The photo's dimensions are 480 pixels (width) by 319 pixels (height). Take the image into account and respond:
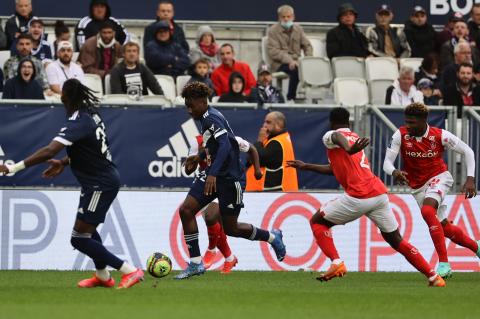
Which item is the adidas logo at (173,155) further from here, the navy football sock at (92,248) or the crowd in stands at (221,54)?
the navy football sock at (92,248)

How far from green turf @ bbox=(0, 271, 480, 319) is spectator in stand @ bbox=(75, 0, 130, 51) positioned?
6.99 meters

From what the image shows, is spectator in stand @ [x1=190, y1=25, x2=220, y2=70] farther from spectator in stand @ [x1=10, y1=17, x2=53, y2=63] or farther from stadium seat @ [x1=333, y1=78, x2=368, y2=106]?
spectator in stand @ [x1=10, y1=17, x2=53, y2=63]

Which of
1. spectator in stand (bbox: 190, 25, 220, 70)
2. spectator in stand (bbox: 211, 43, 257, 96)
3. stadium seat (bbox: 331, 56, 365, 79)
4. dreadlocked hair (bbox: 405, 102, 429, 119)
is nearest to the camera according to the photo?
dreadlocked hair (bbox: 405, 102, 429, 119)

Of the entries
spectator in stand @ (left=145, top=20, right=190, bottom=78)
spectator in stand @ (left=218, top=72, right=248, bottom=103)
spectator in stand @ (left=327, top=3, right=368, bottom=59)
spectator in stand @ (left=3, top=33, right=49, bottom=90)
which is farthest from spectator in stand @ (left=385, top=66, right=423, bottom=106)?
spectator in stand @ (left=3, top=33, right=49, bottom=90)

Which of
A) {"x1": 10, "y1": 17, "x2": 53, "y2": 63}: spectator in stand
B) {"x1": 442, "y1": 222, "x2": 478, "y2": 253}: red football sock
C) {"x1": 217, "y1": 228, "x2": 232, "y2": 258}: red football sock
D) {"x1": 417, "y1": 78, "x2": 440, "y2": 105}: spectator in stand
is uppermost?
{"x1": 10, "y1": 17, "x2": 53, "y2": 63}: spectator in stand

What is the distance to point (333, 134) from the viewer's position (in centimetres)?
1475

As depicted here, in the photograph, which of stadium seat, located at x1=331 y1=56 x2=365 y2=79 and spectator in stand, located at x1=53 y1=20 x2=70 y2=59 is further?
stadium seat, located at x1=331 y1=56 x2=365 y2=79

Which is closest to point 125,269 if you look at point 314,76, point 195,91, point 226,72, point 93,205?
point 93,205

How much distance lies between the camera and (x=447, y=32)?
80.3ft

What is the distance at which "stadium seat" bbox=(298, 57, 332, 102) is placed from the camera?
2327 centimetres

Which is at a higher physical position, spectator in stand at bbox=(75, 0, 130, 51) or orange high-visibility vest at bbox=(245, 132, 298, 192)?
spectator in stand at bbox=(75, 0, 130, 51)

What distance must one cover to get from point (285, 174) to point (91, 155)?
6.37 metres

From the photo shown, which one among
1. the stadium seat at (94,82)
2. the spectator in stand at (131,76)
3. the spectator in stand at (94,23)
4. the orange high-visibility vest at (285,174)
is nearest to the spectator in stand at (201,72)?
the spectator in stand at (131,76)

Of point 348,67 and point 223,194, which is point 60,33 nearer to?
point 348,67
